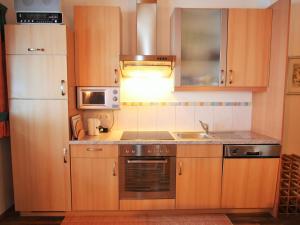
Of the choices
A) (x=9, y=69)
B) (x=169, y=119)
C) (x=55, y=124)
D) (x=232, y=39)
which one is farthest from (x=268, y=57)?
(x=9, y=69)

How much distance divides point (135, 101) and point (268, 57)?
1.66m

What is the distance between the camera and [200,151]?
2.13m

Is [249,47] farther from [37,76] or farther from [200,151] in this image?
[37,76]

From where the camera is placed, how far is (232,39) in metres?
2.28

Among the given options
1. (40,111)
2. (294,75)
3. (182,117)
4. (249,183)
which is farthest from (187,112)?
(40,111)

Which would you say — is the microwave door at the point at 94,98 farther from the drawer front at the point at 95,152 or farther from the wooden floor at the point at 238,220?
the wooden floor at the point at 238,220

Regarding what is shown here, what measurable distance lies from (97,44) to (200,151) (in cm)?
164

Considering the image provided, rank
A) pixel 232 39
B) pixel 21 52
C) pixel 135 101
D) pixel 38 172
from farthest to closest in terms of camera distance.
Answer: pixel 135 101 → pixel 232 39 → pixel 38 172 → pixel 21 52

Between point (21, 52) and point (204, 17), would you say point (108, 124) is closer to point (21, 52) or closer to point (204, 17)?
point (21, 52)

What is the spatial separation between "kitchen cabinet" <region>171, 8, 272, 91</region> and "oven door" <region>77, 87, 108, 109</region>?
0.88 meters

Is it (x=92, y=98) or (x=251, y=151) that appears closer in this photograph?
(x=251, y=151)

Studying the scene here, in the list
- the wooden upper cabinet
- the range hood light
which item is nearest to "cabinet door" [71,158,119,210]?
the wooden upper cabinet

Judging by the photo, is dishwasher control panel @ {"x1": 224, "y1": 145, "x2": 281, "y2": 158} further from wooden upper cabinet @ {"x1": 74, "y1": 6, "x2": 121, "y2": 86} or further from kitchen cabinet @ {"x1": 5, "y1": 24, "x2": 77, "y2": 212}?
kitchen cabinet @ {"x1": 5, "y1": 24, "x2": 77, "y2": 212}

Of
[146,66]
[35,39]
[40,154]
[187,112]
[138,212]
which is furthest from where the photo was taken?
[187,112]
